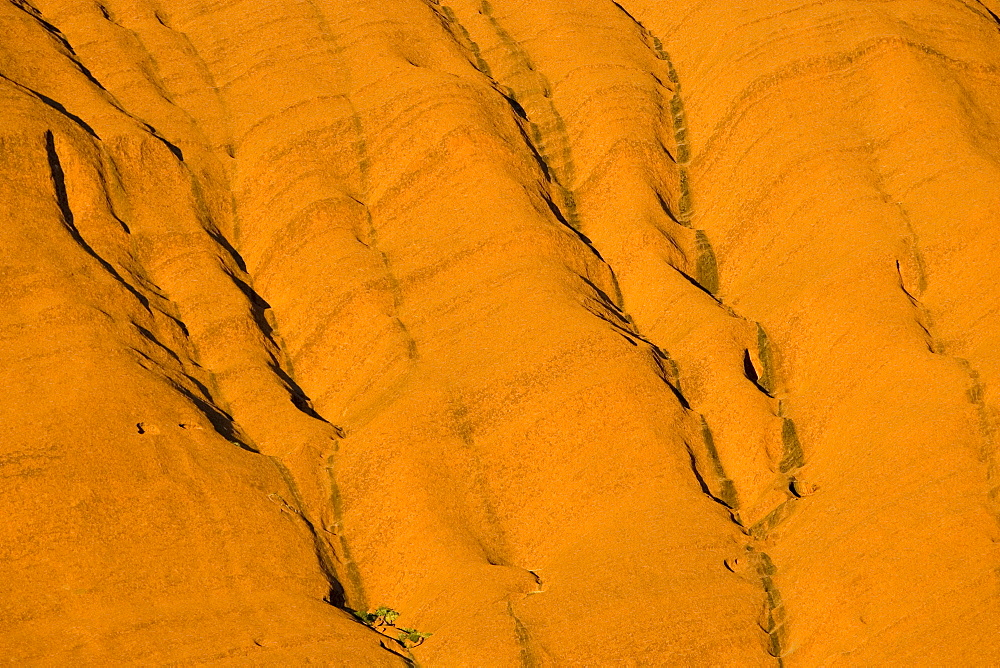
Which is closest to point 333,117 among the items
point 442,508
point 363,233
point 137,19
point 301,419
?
point 363,233

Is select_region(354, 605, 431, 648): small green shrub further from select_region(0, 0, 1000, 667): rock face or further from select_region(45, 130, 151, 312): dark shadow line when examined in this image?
select_region(45, 130, 151, 312): dark shadow line

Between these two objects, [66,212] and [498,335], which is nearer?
[498,335]

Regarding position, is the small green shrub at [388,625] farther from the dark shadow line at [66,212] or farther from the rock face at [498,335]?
the dark shadow line at [66,212]

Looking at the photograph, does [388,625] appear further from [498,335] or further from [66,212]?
[66,212]

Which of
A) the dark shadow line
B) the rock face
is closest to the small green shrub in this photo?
the rock face

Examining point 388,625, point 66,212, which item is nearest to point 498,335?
point 388,625

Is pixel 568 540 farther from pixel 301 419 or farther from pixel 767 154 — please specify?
pixel 767 154
